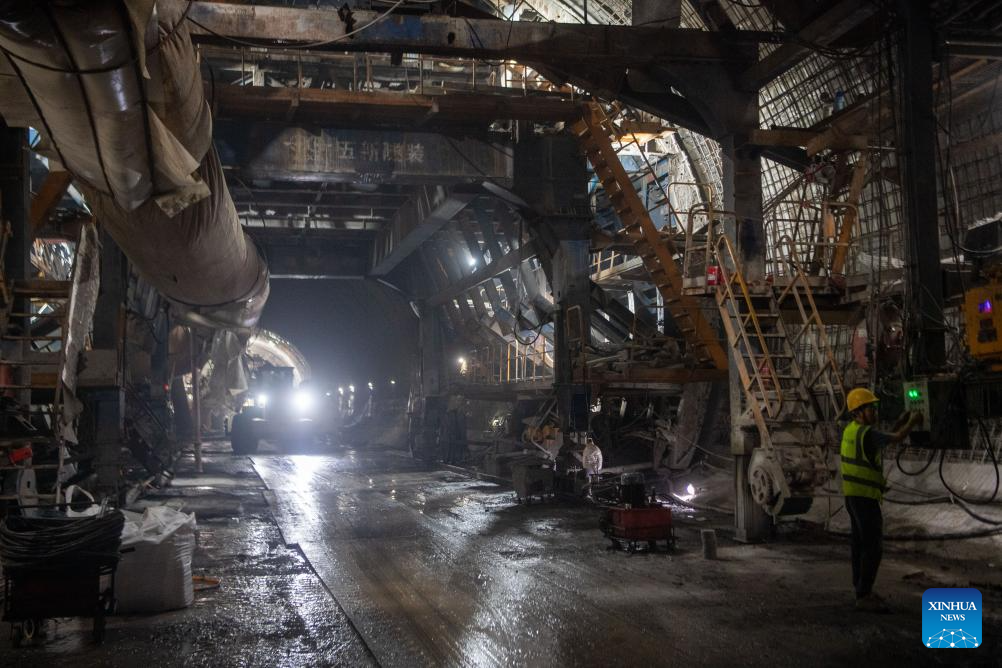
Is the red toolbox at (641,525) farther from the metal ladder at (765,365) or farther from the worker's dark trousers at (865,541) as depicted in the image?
the worker's dark trousers at (865,541)

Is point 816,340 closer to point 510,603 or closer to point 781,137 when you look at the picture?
point 781,137

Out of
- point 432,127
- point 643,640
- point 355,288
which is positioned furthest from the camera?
point 355,288

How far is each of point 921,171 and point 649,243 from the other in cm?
453

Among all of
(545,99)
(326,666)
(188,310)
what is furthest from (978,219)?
(188,310)

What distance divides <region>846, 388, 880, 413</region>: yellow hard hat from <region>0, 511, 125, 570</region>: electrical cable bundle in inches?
224

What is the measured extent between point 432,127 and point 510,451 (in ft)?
22.3

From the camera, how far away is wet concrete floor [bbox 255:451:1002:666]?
5285 mm

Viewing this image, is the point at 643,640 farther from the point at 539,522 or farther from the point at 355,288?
the point at 355,288

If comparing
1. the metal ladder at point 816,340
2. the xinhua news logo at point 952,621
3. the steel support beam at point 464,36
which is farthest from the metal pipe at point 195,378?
the xinhua news logo at point 952,621

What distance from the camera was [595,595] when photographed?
268 inches

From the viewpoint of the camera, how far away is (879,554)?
630 cm

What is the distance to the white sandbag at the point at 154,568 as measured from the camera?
623 cm

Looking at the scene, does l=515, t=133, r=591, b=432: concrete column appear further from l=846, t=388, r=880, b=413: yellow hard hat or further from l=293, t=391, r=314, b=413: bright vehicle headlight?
l=293, t=391, r=314, b=413: bright vehicle headlight

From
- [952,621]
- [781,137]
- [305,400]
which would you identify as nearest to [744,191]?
[781,137]
